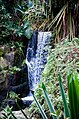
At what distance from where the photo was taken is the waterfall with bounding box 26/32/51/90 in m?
4.66

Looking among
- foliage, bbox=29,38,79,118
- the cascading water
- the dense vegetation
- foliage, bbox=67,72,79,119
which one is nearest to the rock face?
the dense vegetation

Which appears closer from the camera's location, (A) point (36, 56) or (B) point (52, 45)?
(B) point (52, 45)

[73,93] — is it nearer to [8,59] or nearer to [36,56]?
[8,59]

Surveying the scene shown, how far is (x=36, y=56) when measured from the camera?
488cm

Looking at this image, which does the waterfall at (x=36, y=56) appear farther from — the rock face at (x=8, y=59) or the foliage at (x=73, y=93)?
the foliage at (x=73, y=93)

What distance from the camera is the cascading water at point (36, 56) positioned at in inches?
184

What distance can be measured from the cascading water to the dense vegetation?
138 millimetres

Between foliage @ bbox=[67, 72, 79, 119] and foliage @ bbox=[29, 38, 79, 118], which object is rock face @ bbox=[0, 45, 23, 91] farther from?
foliage @ bbox=[67, 72, 79, 119]

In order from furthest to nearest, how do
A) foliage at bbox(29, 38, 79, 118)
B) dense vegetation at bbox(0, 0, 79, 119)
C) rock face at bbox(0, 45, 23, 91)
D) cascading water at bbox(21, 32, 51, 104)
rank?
1. cascading water at bbox(21, 32, 51, 104)
2. rock face at bbox(0, 45, 23, 91)
3. foliage at bbox(29, 38, 79, 118)
4. dense vegetation at bbox(0, 0, 79, 119)

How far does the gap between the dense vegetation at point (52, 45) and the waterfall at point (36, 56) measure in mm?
139

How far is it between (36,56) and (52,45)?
70cm

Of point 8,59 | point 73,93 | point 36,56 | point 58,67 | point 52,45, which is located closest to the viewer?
point 73,93

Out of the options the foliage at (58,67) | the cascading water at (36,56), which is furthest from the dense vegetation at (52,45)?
the cascading water at (36,56)

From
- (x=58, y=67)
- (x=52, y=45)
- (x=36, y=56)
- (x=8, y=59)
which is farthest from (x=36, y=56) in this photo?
(x=58, y=67)
